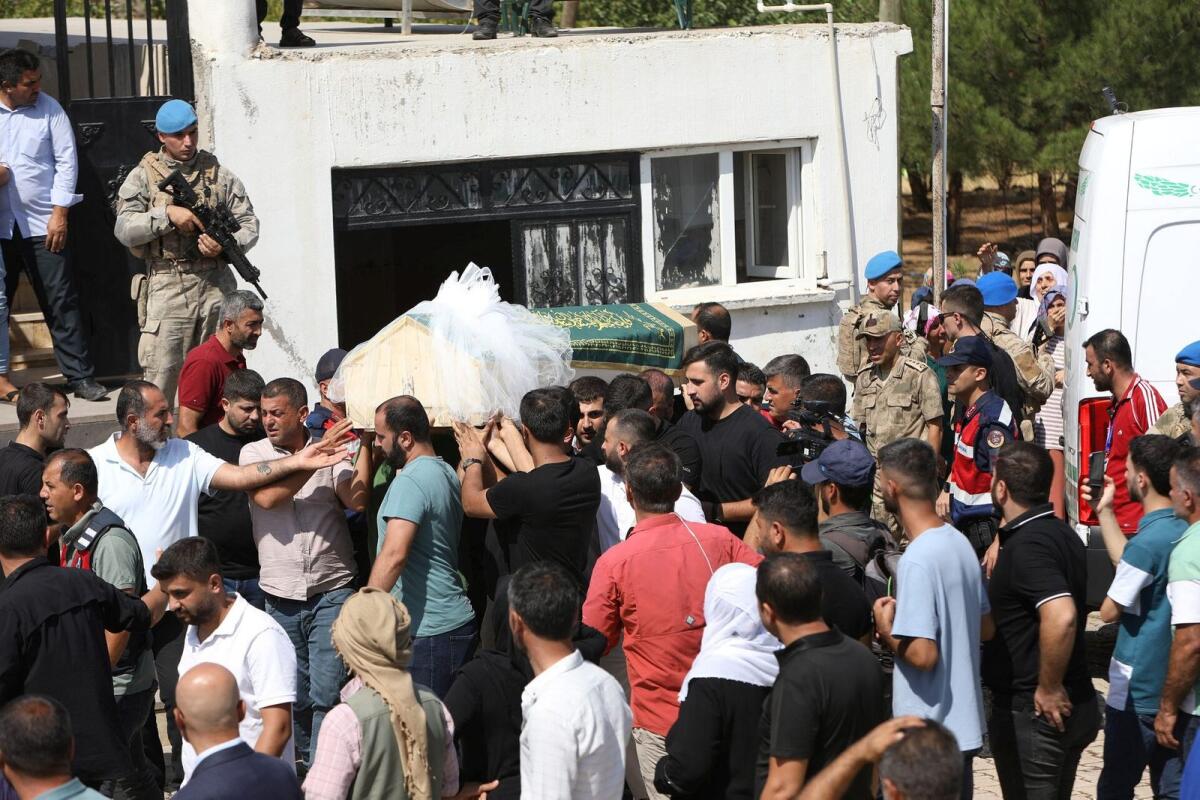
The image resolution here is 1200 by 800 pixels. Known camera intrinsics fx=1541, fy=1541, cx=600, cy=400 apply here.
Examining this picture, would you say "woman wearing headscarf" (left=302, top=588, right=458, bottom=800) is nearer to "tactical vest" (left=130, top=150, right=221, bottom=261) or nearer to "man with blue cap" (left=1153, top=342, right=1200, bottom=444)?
"man with blue cap" (left=1153, top=342, right=1200, bottom=444)

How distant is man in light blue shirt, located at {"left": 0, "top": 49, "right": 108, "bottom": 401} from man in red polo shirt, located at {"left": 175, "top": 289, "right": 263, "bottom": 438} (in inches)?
71.8

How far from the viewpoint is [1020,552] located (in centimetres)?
543

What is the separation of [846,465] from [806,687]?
153 cm

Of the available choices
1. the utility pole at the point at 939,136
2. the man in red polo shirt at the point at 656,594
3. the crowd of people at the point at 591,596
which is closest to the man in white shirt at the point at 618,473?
the crowd of people at the point at 591,596

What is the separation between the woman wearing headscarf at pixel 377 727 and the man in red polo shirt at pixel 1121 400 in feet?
14.0

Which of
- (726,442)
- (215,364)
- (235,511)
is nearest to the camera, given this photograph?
(235,511)

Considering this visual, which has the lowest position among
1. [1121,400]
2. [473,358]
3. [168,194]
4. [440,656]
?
[440,656]

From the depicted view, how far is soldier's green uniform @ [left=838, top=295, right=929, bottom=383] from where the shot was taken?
8672 mm

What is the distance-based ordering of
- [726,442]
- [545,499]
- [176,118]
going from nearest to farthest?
1. [545,499]
2. [726,442]
3. [176,118]

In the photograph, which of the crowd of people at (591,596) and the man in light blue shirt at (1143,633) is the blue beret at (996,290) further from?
the man in light blue shirt at (1143,633)

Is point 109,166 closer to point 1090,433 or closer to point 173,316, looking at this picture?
point 173,316

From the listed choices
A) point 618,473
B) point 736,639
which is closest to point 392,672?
point 736,639

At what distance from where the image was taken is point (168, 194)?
8.70 metres

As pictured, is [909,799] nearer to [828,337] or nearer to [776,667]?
[776,667]
